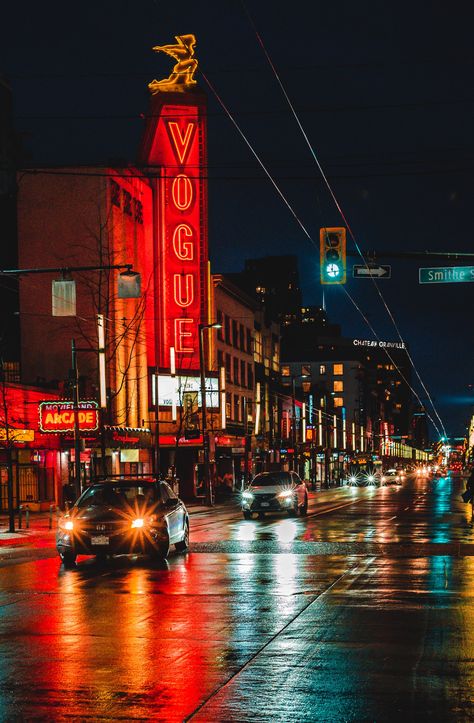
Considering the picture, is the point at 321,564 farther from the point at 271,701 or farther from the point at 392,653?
the point at 271,701

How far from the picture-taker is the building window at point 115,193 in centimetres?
4981

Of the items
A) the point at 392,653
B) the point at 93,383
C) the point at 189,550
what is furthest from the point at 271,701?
the point at 93,383

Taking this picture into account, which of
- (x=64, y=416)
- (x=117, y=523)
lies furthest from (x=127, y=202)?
(x=117, y=523)

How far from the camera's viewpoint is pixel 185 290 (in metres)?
54.0

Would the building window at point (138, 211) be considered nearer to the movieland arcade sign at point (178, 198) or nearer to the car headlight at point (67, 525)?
the movieland arcade sign at point (178, 198)

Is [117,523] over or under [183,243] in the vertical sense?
under

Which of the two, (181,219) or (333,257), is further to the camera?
(181,219)

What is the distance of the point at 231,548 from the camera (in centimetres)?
2308

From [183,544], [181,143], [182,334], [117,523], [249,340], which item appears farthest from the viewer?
[249,340]

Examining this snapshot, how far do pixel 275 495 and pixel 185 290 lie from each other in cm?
2006

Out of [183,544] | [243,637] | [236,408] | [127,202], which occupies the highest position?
[127,202]

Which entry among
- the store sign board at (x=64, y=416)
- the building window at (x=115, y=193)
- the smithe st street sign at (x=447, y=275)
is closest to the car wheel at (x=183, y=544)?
the smithe st street sign at (x=447, y=275)

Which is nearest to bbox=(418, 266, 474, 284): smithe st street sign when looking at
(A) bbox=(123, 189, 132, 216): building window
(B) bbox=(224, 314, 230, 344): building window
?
(A) bbox=(123, 189, 132, 216): building window

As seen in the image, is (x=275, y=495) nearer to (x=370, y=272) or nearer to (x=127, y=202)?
(x=370, y=272)
